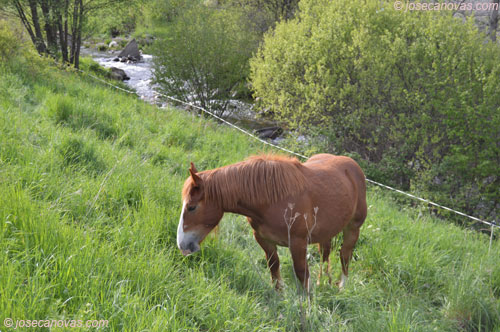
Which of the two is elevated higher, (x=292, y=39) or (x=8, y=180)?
(x=292, y=39)

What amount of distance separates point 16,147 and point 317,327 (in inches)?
145

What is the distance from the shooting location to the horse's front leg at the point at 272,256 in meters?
3.35

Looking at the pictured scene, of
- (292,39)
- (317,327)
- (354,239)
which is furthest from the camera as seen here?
(292,39)

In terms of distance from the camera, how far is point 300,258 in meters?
3.22

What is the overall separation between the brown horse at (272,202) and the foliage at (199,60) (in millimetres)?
11579

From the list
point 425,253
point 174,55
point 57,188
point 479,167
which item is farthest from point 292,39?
point 57,188

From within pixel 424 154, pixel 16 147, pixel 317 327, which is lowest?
pixel 424 154

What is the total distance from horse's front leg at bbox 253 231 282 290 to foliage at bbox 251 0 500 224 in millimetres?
6543

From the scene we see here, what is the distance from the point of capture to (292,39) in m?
11.5

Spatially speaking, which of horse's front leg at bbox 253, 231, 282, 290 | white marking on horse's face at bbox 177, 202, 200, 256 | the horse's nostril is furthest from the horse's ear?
horse's front leg at bbox 253, 231, 282, 290

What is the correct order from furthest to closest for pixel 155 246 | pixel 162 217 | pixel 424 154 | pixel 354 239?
1. pixel 424 154
2. pixel 354 239
3. pixel 162 217
4. pixel 155 246

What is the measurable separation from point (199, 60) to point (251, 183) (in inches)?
474

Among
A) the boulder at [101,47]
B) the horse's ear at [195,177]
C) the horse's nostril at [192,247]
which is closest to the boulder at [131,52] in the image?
the boulder at [101,47]

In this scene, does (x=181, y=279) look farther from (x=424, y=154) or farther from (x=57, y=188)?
(x=424, y=154)
